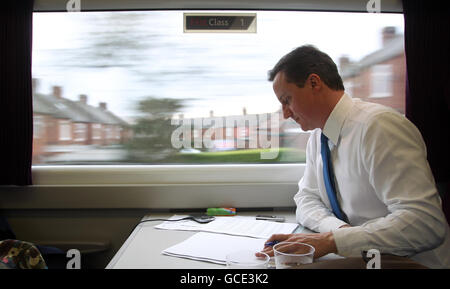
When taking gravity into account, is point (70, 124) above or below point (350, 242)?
above

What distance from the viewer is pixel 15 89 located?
1.69m

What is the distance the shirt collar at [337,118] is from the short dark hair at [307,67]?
A: 0.25 feet

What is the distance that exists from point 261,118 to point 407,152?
98 cm

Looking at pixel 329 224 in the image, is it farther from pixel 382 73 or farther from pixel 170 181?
pixel 382 73

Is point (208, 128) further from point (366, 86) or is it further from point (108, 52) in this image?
point (366, 86)

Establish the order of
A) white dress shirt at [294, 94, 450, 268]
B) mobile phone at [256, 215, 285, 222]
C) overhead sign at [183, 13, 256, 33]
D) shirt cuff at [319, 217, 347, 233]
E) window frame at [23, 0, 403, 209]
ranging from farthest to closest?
1. overhead sign at [183, 13, 256, 33]
2. window frame at [23, 0, 403, 209]
3. mobile phone at [256, 215, 285, 222]
4. shirt cuff at [319, 217, 347, 233]
5. white dress shirt at [294, 94, 450, 268]

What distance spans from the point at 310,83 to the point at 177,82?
0.91 meters

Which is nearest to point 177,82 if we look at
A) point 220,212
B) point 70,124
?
point 70,124

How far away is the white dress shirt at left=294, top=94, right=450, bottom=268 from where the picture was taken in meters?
0.91

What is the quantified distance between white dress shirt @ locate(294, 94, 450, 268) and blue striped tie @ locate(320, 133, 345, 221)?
2 centimetres

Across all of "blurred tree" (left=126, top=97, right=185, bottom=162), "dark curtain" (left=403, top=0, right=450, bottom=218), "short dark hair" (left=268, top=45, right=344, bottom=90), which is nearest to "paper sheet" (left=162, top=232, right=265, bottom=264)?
"short dark hair" (left=268, top=45, right=344, bottom=90)

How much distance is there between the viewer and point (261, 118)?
1.86 metres

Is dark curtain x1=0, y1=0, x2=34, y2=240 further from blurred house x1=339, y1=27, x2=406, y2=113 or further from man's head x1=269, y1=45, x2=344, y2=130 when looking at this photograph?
blurred house x1=339, y1=27, x2=406, y2=113
